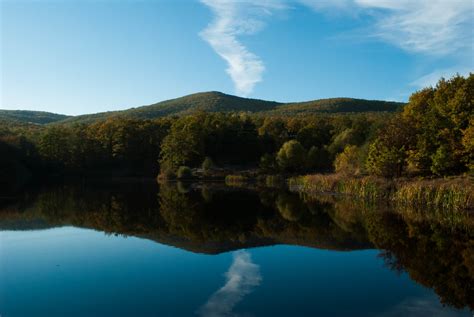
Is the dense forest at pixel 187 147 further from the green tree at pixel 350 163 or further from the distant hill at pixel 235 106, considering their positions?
the distant hill at pixel 235 106

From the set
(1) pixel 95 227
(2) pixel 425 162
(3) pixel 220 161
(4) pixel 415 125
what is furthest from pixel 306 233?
(3) pixel 220 161

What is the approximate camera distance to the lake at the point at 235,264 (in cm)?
1159

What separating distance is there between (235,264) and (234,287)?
291cm

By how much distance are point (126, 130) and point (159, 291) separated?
8207 cm

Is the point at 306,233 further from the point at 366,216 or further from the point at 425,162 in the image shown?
the point at 425,162

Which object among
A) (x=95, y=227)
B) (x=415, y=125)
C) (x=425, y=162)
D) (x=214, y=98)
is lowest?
(x=95, y=227)

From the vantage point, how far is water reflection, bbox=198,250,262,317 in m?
11.1

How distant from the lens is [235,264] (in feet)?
52.7


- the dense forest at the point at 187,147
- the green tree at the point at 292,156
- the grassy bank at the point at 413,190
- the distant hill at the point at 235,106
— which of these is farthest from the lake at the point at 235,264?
the distant hill at the point at 235,106

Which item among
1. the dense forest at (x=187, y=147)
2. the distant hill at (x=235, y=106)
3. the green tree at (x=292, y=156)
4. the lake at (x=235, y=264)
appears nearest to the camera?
the lake at (x=235, y=264)

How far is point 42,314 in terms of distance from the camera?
35.2 ft

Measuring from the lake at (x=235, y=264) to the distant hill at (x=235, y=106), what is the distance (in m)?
131

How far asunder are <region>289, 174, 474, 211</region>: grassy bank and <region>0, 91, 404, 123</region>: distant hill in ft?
378

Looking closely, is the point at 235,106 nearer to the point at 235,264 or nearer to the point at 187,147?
the point at 187,147
